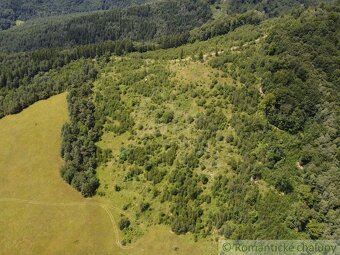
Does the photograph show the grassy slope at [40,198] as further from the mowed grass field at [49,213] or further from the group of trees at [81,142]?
the group of trees at [81,142]

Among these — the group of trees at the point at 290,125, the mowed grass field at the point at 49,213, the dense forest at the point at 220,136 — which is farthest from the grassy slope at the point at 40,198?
the group of trees at the point at 290,125

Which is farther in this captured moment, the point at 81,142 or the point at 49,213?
the point at 81,142

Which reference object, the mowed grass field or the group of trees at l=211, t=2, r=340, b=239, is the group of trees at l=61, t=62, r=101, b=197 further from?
the group of trees at l=211, t=2, r=340, b=239

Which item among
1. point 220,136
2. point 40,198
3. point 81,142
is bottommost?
point 40,198

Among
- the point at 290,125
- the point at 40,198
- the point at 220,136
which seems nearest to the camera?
the point at 220,136

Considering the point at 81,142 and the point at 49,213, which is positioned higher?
the point at 81,142

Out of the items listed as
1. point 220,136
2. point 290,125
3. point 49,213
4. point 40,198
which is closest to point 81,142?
point 40,198

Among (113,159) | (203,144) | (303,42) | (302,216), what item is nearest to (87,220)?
(113,159)

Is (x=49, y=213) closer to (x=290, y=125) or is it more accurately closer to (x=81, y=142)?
(x=81, y=142)

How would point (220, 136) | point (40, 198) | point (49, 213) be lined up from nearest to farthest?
point (49, 213) < point (220, 136) < point (40, 198)
